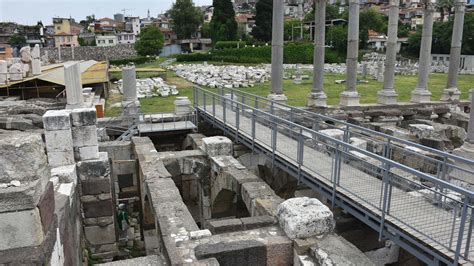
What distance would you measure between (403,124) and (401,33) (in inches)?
2146

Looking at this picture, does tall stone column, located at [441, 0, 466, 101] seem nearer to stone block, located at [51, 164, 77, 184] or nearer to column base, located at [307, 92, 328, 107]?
column base, located at [307, 92, 328, 107]

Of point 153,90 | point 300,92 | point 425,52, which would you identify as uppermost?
point 425,52

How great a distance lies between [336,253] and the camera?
195 inches

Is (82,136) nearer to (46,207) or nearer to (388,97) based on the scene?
(46,207)

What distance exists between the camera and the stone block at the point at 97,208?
26.5 feet

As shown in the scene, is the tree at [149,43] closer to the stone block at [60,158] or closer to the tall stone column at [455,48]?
the tall stone column at [455,48]

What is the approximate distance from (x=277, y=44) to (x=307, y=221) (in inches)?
407

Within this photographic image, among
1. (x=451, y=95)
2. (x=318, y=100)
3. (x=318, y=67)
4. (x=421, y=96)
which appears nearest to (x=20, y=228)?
(x=318, y=100)

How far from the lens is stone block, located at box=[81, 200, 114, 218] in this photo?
8.07m

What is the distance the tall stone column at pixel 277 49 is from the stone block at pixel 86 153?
8.15 meters

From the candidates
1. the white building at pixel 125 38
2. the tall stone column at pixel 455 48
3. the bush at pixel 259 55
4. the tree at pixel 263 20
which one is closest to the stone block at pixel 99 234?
the tall stone column at pixel 455 48

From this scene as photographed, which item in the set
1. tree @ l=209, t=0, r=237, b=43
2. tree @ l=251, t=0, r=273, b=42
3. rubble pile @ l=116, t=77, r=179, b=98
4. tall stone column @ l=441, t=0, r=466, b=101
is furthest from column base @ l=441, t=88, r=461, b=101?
tree @ l=251, t=0, r=273, b=42

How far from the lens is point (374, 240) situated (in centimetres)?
720

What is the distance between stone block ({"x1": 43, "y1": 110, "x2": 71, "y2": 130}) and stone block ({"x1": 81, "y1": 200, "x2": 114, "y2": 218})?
1.59m
